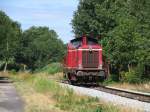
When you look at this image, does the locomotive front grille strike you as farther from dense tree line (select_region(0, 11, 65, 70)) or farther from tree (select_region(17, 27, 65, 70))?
tree (select_region(17, 27, 65, 70))

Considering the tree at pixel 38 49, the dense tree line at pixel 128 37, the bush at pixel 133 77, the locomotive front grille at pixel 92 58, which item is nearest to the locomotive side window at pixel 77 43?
the locomotive front grille at pixel 92 58

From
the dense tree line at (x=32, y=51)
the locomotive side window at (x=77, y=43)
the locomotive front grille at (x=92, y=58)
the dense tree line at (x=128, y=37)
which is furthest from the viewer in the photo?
the dense tree line at (x=32, y=51)

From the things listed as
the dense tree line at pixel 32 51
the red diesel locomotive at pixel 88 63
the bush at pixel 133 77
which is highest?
the dense tree line at pixel 32 51

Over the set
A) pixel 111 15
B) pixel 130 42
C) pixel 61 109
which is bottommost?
pixel 61 109

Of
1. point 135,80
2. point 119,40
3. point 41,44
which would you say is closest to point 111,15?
point 119,40

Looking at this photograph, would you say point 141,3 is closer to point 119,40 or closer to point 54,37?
point 119,40

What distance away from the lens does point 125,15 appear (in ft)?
160

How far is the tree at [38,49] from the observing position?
12893cm

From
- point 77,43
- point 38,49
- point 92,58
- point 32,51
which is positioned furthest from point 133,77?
point 38,49

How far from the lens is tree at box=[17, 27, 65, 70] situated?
129 meters

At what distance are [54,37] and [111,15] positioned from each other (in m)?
124

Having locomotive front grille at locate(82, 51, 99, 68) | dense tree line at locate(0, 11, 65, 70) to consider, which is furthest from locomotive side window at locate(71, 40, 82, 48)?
dense tree line at locate(0, 11, 65, 70)

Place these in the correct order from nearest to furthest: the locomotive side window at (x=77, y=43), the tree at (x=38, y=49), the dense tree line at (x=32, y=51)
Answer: the locomotive side window at (x=77, y=43)
the dense tree line at (x=32, y=51)
the tree at (x=38, y=49)

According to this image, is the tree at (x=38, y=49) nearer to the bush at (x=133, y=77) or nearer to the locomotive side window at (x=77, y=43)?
the locomotive side window at (x=77, y=43)
